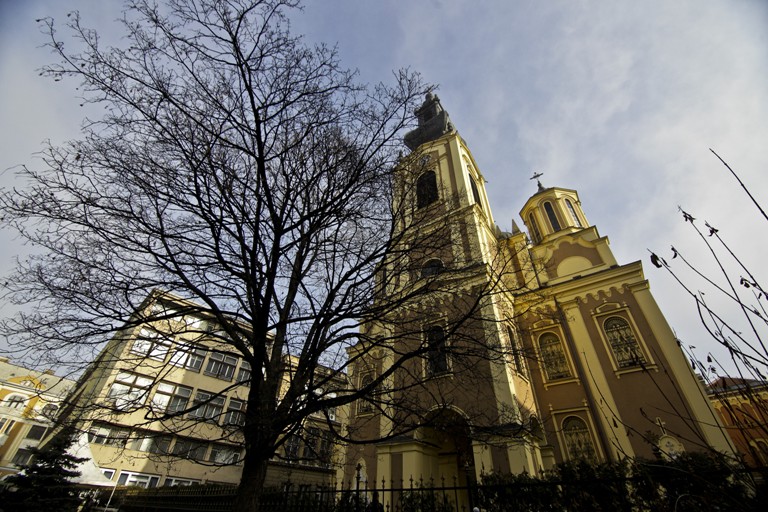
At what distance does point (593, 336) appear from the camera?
12953mm

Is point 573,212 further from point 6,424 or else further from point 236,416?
point 6,424

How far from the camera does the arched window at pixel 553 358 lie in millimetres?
12957

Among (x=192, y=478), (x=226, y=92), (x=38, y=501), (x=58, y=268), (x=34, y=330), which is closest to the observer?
(x=34, y=330)

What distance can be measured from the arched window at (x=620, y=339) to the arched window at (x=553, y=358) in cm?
170

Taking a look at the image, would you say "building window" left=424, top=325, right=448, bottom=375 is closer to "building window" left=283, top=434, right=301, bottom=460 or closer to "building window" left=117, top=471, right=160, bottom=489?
"building window" left=283, top=434, right=301, bottom=460

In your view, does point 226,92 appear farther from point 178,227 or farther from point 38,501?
point 38,501

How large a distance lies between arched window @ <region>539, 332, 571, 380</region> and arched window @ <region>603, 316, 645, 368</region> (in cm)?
170

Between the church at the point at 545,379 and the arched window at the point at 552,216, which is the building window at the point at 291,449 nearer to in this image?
the church at the point at 545,379

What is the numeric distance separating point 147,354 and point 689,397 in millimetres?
14579

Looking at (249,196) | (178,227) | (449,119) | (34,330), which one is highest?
(449,119)

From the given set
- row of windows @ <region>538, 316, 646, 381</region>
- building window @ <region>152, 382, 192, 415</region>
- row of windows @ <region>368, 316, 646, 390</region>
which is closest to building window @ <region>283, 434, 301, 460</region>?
row of windows @ <region>368, 316, 646, 390</region>

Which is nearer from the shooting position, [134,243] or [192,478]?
[134,243]

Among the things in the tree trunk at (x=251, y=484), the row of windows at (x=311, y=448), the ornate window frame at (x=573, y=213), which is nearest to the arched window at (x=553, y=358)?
the ornate window frame at (x=573, y=213)

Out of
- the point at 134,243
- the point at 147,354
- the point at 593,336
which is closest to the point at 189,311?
the point at 147,354
